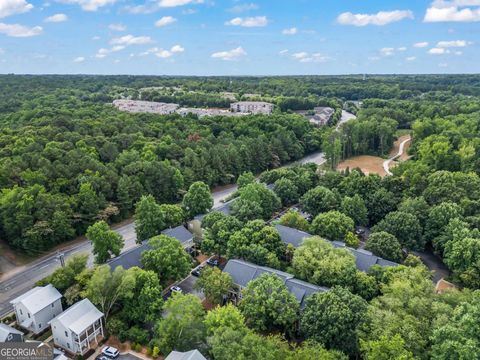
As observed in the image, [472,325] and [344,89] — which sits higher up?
[344,89]

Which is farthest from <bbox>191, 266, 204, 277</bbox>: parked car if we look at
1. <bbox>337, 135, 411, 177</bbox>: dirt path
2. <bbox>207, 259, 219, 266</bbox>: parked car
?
<bbox>337, 135, 411, 177</bbox>: dirt path

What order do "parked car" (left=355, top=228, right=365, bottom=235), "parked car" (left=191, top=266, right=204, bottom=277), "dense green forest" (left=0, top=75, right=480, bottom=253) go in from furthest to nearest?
"parked car" (left=355, top=228, right=365, bottom=235) < "dense green forest" (left=0, top=75, right=480, bottom=253) < "parked car" (left=191, top=266, right=204, bottom=277)

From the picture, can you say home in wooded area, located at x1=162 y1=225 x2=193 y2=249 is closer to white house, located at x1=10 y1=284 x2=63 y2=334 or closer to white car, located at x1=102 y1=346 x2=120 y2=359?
white house, located at x1=10 y1=284 x2=63 y2=334

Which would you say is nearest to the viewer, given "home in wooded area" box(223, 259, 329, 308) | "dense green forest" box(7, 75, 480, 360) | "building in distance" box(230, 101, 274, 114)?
"dense green forest" box(7, 75, 480, 360)

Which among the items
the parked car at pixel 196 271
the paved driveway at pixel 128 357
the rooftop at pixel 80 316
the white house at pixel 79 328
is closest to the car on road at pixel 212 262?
the parked car at pixel 196 271

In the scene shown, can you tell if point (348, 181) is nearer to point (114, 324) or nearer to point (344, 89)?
point (114, 324)

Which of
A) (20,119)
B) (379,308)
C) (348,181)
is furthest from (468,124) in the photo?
(20,119)

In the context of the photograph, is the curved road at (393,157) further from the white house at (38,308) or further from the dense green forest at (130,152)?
the white house at (38,308)

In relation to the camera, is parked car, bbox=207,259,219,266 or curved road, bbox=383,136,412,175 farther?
curved road, bbox=383,136,412,175

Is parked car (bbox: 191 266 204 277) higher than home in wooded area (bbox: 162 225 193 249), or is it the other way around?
home in wooded area (bbox: 162 225 193 249)
